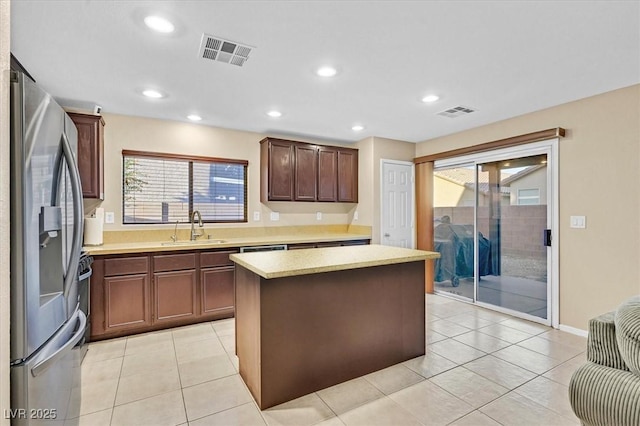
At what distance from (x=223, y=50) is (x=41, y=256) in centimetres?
176

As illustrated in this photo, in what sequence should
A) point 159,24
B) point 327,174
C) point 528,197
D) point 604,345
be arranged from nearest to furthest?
point 604,345 < point 159,24 < point 528,197 < point 327,174

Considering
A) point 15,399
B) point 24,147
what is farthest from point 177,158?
point 15,399

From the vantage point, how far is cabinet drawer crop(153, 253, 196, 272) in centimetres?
337

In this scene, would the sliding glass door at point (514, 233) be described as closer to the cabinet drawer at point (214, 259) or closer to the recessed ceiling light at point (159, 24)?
the cabinet drawer at point (214, 259)

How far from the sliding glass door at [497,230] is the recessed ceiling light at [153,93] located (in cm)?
387

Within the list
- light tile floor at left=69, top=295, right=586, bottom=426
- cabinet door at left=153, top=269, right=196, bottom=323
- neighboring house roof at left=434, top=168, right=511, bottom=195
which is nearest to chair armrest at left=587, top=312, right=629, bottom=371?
light tile floor at left=69, top=295, right=586, bottom=426

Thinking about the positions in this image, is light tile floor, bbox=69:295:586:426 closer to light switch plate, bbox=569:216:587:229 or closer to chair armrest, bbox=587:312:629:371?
chair armrest, bbox=587:312:629:371

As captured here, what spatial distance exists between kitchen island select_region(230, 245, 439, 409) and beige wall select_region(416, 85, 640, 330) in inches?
72.0

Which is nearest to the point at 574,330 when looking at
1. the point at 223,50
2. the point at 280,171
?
the point at 280,171

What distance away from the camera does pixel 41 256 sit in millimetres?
1232

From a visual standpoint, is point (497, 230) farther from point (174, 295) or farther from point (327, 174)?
point (174, 295)

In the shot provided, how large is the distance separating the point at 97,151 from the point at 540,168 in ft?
16.2

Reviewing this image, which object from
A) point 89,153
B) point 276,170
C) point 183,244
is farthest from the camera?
point 276,170

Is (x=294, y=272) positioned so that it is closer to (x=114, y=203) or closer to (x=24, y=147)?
(x=24, y=147)
